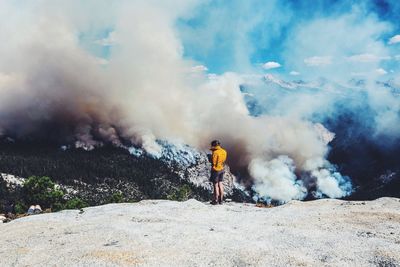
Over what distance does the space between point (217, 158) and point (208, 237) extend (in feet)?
31.0

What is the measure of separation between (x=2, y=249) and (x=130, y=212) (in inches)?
344

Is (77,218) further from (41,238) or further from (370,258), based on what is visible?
(370,258)

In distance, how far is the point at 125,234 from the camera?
71.7 ft

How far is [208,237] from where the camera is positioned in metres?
21.4

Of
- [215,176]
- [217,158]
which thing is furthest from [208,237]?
[217,158]

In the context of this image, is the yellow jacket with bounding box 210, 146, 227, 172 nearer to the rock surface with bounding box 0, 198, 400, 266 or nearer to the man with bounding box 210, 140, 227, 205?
the man with bounding box 210, 140, 227, 205

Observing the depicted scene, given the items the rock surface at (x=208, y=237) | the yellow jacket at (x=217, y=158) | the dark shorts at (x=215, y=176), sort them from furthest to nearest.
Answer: the dark shorts at (x=215, y=176)
the yellow jacket at (x=217, y=158)
the rock surface at (x=208, y=237)

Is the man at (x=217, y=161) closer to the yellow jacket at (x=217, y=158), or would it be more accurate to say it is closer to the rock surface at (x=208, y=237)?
the yellow jacket at (x=217, y=158)

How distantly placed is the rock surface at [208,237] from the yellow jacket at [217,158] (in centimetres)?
320

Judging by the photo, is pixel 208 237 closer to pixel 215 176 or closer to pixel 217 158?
pixel 215 176

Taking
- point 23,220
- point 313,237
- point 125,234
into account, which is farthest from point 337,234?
point 23,220

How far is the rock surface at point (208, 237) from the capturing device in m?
18.4

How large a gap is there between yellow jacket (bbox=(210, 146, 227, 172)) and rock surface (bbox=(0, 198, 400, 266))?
320 centimetres

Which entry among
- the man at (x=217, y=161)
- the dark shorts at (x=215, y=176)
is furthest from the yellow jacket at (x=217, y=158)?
the dark shorts at (x=215, y=176)
